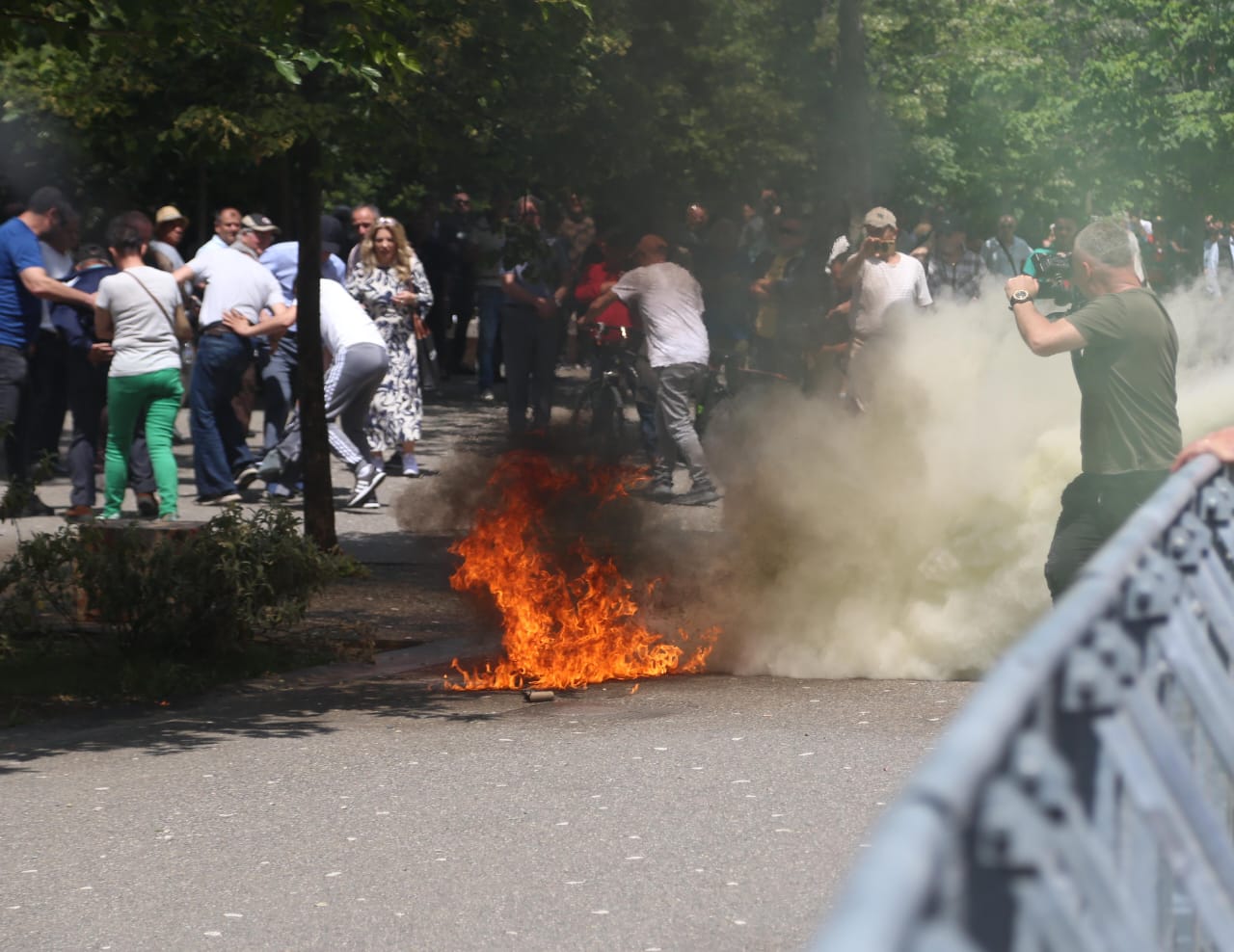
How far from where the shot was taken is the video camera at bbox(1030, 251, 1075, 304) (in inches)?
322

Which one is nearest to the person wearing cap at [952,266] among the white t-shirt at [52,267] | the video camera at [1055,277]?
the white t-shirt at [52,267]

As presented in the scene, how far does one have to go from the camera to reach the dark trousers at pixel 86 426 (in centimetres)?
1327

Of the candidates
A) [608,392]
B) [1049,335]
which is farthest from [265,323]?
[1049,335]

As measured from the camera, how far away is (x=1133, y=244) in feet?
23.0

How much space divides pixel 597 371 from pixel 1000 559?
26.9 feet

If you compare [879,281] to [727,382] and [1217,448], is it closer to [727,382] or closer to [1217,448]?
[727,382]

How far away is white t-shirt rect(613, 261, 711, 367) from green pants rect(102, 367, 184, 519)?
3.78 metres

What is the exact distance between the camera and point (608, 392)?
15.5 metres

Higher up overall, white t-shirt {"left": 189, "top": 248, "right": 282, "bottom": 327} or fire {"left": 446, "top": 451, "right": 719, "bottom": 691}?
white t-shirt {"left": 189, "top": 248, "right": 282, "bottom": 327}

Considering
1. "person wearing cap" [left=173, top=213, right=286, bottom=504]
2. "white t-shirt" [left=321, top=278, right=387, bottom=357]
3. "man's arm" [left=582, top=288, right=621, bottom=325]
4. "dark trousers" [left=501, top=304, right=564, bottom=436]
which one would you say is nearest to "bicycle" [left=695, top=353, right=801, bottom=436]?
"man's arm" [left=582, top=288, right=621, bottom=325]

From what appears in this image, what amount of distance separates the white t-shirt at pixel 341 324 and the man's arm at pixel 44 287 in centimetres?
174

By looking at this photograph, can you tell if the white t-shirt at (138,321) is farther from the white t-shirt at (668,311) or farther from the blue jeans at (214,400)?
the white t-shirt at (668,311)

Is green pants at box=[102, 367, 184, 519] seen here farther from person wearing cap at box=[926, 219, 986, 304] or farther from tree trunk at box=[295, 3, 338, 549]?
person wearing cap at box=[926, 219, 986, 304]

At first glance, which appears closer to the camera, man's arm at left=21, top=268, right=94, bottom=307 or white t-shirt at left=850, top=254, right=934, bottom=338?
man's arm at left=21, top=268, right=94, bottom=307
